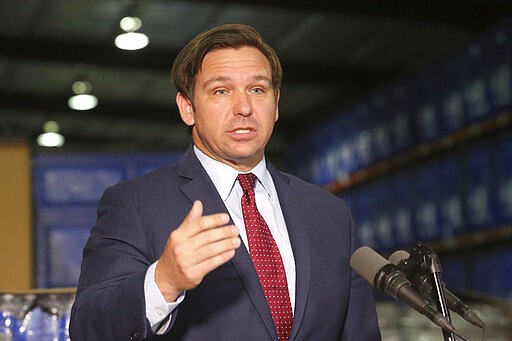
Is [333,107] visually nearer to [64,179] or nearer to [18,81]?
[18,81]

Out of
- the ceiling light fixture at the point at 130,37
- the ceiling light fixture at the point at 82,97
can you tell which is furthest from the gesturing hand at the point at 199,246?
the ceiling light fixture at the point at 82,97

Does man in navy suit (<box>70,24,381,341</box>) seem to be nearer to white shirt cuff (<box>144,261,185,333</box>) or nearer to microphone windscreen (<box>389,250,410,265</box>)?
white shirt cuff (<box>144,261,185,333</box>)

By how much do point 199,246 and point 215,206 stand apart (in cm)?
42

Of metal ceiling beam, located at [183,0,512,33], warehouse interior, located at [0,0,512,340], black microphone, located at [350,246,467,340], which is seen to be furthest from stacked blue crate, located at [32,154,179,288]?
metal ceiling beam, located at [183,0,512,33]

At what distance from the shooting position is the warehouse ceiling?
8.86 m

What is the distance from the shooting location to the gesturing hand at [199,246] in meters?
1.45

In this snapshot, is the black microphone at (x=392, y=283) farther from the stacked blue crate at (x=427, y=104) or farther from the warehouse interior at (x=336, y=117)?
the stacked blue crate at (x=427, y=104)

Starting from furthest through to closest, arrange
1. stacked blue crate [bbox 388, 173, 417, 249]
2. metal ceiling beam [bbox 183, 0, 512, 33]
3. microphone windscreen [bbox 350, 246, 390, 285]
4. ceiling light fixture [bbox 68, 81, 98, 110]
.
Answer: ceiling light fixture [bbox 68, 81, 98, 110], metal ceiling beam [bbox 183, 0, 512, 33], stacked blue crate [bbox 388, 173, 417, 249], microphone windscreen [bbox 350, 246, 390, 285]

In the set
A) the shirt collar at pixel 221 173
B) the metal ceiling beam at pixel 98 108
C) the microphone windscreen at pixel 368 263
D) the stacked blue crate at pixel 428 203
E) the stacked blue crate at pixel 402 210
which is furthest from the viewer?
the metal ceiling beam at pixel 98 108

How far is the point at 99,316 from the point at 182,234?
0.31m

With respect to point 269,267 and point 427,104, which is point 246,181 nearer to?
point 269,267

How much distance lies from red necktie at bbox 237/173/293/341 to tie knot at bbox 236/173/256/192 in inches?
1.4

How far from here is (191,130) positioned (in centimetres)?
204

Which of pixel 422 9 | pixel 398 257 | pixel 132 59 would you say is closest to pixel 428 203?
pixel 422 9
